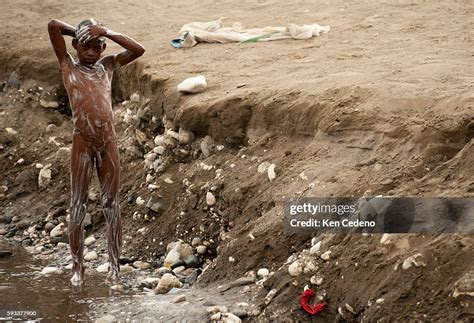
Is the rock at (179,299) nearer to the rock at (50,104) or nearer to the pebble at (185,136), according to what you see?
the pebble at (185,136)

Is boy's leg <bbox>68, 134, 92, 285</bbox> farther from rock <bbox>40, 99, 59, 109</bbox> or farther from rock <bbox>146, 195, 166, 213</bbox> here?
rock <bbox>40, 99, 59, 109</bbox>

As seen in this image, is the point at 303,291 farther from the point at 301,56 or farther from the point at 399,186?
the point at 301,56

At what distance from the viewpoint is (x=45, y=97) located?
9.55 m

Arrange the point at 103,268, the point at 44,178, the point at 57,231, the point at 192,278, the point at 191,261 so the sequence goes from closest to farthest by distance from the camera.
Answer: the point at 192,278, the point at 191,261, the point at 103,268, the point at 57,231, the point at 44,178

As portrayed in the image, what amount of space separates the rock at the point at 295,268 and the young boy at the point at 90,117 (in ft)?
4.60

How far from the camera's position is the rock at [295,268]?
5.43 m

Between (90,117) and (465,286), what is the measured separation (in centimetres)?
276

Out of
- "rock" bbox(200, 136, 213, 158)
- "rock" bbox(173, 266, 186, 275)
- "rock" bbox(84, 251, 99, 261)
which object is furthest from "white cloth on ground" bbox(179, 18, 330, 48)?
"rock" bbox(173, 266, 186, 275)

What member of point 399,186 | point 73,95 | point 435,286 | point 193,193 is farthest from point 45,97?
point 435,286

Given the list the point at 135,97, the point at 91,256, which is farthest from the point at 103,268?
the point at 135,97

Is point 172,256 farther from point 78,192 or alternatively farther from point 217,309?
point 217,309

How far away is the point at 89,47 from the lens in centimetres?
600

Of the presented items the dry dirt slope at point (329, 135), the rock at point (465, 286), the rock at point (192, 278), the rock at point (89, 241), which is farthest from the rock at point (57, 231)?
the rock at point (465, 286)

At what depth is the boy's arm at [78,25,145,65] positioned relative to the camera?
5914mm
